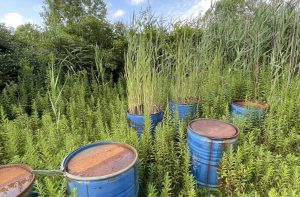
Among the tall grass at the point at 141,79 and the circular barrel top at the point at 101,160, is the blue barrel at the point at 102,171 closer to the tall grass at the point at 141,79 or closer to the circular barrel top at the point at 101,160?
the circular barrel top at the point at 101,160

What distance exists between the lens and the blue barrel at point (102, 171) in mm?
1269

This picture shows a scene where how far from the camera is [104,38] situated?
4.55 meters

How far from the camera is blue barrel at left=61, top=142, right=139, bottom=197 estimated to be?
127 centimetres

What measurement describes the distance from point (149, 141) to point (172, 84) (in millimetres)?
1123

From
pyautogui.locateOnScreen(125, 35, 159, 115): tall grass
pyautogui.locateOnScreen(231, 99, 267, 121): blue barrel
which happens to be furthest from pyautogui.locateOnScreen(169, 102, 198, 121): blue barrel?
pyautogui.locateOnScreen(231, 99, 267, 121): blue barrel

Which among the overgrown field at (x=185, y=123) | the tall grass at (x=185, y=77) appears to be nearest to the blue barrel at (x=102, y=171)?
the overgrown field at (x=185, y=123)

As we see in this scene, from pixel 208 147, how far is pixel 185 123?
26.8 inches

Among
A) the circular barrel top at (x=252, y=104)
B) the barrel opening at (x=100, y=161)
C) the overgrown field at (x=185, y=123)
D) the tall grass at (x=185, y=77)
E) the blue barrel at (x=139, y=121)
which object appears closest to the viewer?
the barrel opening at (x=100, y=161)

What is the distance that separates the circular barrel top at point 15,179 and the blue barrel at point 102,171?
20 centimetres

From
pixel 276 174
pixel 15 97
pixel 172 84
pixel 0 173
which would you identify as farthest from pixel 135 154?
pixel 15 97

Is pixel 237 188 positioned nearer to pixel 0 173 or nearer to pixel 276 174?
pixel 276 174

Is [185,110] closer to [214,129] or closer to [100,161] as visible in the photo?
[214,129]

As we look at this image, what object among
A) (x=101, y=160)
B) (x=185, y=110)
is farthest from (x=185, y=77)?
(x=101, y=160)

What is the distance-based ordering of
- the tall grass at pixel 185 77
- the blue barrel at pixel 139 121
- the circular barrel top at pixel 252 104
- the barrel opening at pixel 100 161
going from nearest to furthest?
the barrel opening at pixel 100 161, the blue barrel at pixel 139 121, the circular barrel top at pixel 252 104, the tall grass at pixel 185 77
